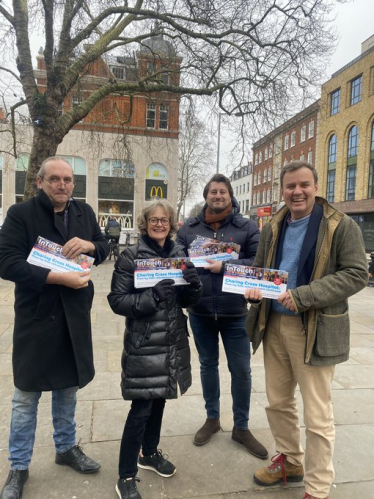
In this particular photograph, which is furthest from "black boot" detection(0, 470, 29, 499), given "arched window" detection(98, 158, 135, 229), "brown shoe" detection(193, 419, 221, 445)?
"arched window" detection(98, 158, 135, 229)

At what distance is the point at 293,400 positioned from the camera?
Answer: 8.04 ft

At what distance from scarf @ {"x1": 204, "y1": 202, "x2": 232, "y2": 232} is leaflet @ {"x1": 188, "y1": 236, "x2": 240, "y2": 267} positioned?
9.0 inches

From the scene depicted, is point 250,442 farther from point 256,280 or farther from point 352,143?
point 352,143

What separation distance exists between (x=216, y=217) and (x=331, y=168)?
3519 cm

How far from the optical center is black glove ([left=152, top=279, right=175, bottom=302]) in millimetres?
2131

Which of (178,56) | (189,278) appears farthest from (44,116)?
(189,278)

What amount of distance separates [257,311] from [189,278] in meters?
0.56

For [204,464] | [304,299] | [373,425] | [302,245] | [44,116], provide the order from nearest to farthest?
[304,299], [302,245], [204,464], [373,425], [44,116]

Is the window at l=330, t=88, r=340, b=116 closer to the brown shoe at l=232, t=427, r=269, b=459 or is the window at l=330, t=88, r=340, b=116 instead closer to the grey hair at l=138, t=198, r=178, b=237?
the grey hair at l=138, t=198, r=178, b=237

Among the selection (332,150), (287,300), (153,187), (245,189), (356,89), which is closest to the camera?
(287,300)

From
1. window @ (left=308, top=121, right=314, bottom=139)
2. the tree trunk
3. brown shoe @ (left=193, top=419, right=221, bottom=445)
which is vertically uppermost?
window @ (left=308, top=121, right=314, bottom=139)

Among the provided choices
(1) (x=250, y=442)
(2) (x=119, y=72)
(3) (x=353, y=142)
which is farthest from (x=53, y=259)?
(3) (x=353, y=142)

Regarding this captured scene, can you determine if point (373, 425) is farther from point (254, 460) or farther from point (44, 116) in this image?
point (44, 116)

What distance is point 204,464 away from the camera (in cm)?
255
